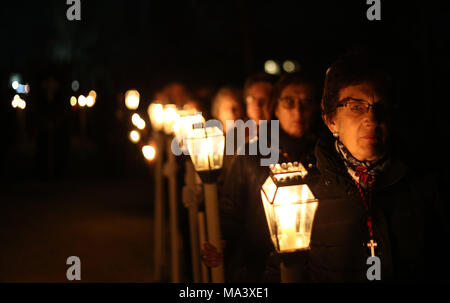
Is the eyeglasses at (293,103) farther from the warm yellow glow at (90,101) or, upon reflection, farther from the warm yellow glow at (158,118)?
the warm yellow glow at (90,101)

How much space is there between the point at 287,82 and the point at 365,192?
157cm

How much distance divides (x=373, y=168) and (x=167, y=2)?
27.4 meters

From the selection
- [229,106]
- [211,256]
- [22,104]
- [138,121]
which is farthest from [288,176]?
[22,104]

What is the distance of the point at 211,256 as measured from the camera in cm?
333

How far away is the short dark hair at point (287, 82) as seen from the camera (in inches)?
154

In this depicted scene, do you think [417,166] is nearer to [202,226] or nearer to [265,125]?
[265,125]

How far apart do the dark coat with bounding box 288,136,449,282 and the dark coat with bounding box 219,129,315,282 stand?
851 millimetres

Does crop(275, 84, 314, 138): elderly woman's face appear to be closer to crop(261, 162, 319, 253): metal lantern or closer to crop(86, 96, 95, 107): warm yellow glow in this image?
crop(261, 162, 319, 253): metal lantern

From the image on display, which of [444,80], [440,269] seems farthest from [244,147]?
[444,80]

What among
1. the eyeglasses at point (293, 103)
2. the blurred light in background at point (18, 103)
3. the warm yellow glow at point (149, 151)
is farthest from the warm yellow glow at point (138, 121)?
the blurred light in background at point (18, 103)

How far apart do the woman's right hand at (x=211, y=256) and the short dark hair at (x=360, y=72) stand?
1255 mm

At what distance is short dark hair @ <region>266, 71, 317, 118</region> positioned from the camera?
390 centimetres

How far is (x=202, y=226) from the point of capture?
4.08 meters

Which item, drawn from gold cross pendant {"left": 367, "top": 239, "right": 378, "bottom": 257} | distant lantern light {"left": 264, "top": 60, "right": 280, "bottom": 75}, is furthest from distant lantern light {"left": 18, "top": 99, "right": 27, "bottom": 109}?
gold cross pendant {"left": 367, "top": 239, "right": 378, "bottom": 257}
